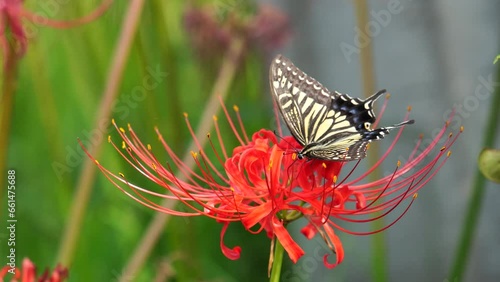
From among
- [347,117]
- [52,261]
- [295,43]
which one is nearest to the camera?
[347,117]

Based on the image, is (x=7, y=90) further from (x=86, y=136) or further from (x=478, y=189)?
(x=478, y=189)

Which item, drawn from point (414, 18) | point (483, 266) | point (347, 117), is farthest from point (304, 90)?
point (483, 266)

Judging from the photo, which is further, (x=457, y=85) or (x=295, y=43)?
(x=295, y=43)

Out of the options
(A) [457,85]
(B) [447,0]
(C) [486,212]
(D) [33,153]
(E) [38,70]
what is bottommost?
(D) [33,153]

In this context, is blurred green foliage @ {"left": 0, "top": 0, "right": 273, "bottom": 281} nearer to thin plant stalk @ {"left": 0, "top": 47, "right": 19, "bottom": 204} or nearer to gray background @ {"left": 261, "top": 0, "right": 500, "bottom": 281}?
gray background @ {"left": 261, "top": 0, "right": 500, "bottom": 281}

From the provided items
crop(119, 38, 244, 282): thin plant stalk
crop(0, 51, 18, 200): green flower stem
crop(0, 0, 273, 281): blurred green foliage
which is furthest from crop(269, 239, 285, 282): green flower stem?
crop(0, 0, 273, 281): blurred green foliage

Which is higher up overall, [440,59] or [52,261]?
[440,59]

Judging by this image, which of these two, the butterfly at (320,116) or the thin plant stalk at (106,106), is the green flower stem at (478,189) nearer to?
the butterfly at (320,116)

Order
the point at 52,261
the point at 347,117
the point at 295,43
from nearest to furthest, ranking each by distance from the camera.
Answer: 1. the point at 347,117
2. the point at 52,261
3. the point at 295,43

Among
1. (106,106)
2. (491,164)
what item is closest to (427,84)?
(106,106)

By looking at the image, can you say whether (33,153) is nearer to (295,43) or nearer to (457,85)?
(295,43)
